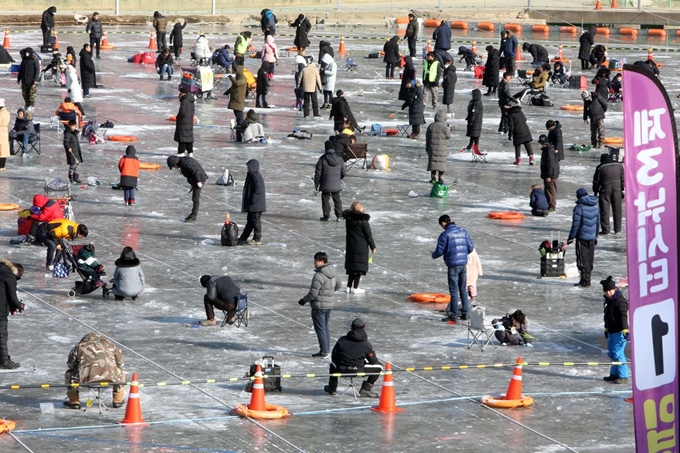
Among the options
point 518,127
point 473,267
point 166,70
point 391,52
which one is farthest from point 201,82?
point 473,267

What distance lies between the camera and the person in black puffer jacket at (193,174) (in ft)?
86.5

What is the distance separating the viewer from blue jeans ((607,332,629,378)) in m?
18.4

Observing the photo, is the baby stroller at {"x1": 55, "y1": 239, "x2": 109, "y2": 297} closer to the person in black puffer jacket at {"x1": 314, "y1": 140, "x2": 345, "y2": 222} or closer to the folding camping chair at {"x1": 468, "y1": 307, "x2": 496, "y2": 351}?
the person in black puffer jacket at {"x1": 314, "y1": 140, "x2": 345, "y2": 222}

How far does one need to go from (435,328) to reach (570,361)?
221 centimetres

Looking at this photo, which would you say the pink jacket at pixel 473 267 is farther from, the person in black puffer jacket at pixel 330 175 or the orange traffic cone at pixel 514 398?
the person in black puffer jacket at pixel 330 175

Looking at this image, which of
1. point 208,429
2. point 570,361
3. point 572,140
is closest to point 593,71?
point 572,140

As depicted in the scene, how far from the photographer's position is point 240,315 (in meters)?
20.7

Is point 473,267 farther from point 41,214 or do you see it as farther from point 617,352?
point 41,214

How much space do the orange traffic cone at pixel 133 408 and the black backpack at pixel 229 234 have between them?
30.1 feet

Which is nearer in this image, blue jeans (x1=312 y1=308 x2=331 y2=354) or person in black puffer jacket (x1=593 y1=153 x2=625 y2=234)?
blue jeans (x1=312 y1=308 x2=331 y2=354)

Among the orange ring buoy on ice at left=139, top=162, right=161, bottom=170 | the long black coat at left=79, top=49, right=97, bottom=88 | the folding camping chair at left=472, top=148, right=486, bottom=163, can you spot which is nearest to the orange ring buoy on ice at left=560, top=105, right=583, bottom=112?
the folding camping chair at left=472, top=148, right=486, bottom=163

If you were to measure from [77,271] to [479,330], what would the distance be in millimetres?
6438

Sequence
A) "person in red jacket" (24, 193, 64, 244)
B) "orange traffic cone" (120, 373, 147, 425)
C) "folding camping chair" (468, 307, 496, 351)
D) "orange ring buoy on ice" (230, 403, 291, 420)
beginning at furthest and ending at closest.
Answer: "person in red jacket" (24, 193, 64, 244)
"folding camping chair" (468, 307, 496, 351)
"orange ring buoy on ice" (230, 403, 291, 420)
"orange traffic cone" (120, 373, 147, 425)

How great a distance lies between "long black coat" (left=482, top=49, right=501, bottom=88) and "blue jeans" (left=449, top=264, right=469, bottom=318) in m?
22.6
